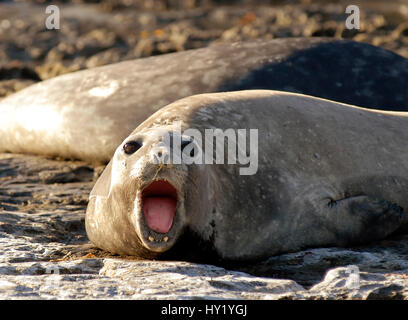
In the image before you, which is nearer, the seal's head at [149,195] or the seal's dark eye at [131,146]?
the seal's head at [149,195]

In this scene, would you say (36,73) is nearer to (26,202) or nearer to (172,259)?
(26,202)

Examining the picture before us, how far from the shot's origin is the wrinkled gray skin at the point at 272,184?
335 cm

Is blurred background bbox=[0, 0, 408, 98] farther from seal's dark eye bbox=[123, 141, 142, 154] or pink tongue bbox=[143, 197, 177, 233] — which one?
pink tongue bbox=[143, 197, 177, 233]

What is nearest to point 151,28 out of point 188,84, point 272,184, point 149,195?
point 188,84

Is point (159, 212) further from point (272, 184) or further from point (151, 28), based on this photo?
point (151, 28)

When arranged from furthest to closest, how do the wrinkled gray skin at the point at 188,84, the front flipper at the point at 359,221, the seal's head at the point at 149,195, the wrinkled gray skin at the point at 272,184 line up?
the wrinkled gray skin at the point at 188,84 → the front flipper at the point at 359,221 → the wrinkled gray skin at the point at 272,184 → the seal's head at the point at 149,195

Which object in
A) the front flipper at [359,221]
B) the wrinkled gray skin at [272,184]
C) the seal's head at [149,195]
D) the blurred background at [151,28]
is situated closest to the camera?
the seal's head at [149,195]

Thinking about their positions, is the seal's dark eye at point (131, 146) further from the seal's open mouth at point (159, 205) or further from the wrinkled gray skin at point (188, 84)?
the wrinkled gray skin at point (188, 84)

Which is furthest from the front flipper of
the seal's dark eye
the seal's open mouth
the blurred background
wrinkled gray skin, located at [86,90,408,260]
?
the blurred background

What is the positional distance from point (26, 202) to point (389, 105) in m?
2.55

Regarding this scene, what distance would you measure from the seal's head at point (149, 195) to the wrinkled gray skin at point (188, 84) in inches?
67.4

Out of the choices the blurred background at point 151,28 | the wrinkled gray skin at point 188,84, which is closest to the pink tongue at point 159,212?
the wrinkled gray skin at point 188,84

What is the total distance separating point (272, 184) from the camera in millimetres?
3707

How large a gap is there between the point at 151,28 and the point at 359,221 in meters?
8.38
